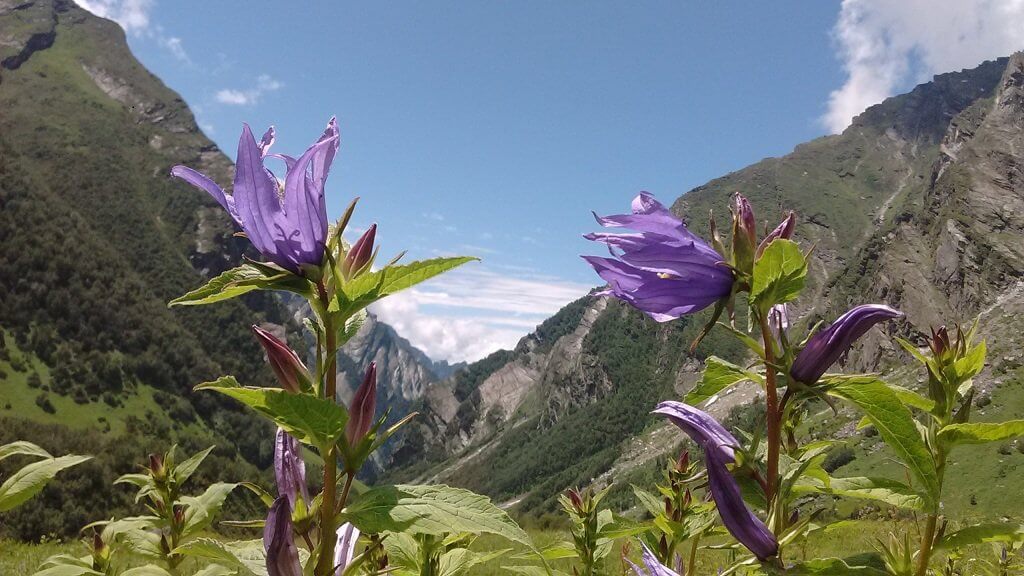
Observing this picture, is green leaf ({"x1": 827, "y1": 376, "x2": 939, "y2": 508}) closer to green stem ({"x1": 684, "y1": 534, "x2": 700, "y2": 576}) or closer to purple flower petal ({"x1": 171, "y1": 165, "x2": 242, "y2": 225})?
green stem ({"x1": 684, "y1": 534, "x2": 700, "y2": 576})

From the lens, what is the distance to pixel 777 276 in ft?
6.40

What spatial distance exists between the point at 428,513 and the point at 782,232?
1.58 meters

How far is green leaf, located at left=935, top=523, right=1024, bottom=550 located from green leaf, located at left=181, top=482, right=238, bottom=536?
320 cm

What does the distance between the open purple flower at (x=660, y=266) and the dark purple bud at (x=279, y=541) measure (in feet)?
4.24

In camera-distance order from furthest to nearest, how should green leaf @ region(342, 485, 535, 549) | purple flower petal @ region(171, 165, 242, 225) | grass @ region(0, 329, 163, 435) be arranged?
grass @ region(0, 329, 163, 435)
purple flower petal @ region(171, 165, 242, 225)
green leaf @ region(342, 485, 535, 549)

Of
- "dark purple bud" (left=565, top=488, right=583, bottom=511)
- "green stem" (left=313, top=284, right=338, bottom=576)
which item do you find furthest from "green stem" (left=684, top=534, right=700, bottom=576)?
"green stem" (left=313, top=284, right=338, bottom=576)

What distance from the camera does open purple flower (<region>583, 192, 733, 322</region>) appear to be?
2191 millimetres

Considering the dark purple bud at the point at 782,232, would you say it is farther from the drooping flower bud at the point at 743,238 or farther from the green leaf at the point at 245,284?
the green leaf at the point at 245,284

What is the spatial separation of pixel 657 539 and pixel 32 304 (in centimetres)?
17782

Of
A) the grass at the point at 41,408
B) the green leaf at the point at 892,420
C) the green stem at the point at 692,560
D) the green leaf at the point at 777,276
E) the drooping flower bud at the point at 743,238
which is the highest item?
the drooping flower bud at the point at 743,238

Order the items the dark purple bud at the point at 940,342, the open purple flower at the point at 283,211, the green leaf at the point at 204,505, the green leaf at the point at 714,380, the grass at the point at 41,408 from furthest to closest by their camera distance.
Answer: the grass at the point at 41,408 < the green leaf at the point at 204,505 < the dark purple bud at the point at 940,342 < the green leaf at the point at 714,380 < the open purple flower at the point at 283,211

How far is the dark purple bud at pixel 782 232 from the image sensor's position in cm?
214

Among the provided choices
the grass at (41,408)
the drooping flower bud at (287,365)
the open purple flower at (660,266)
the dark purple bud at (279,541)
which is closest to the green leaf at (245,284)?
the drooping flower bud at (287,365)

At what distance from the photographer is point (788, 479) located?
1926 mm
